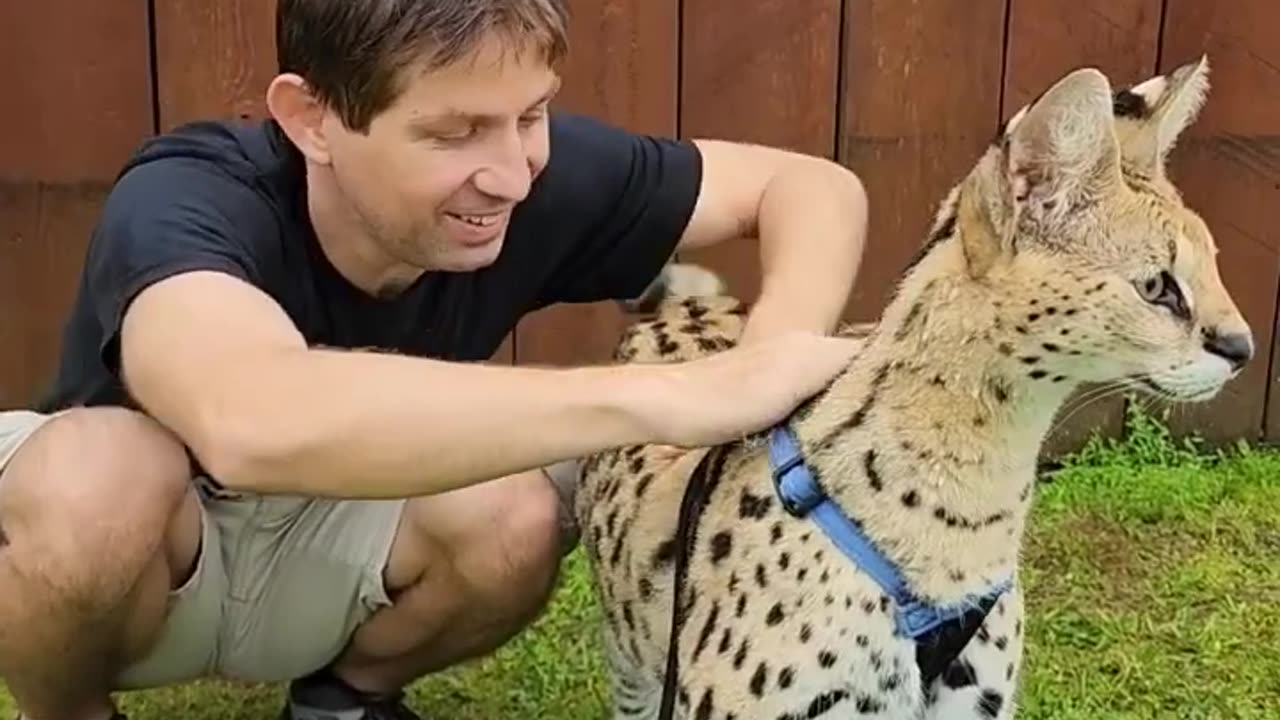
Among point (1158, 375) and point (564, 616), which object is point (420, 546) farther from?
point (1158, 375)

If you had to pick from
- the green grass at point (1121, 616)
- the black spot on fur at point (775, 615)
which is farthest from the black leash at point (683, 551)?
the green grass at point (1121, 616)

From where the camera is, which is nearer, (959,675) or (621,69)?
(959,675)

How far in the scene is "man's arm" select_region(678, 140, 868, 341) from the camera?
93.3 inches

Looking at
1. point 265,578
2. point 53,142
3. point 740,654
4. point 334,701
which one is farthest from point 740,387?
point 53,142

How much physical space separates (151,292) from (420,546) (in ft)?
2.10

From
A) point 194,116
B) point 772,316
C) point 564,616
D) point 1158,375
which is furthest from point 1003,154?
point 194,116

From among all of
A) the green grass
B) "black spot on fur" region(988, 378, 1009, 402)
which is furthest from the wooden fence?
"black spot on fur" region(988, 378, 1009, 402)

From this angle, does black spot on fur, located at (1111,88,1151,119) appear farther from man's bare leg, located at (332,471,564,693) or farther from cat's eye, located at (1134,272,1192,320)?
man's bare leg, located at (332,471,564,693)

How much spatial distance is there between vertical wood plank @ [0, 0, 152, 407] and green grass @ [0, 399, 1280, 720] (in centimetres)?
78

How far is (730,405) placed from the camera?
1938 millimetres

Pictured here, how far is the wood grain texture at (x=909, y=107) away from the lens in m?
3.68

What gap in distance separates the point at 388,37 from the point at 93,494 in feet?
2.03

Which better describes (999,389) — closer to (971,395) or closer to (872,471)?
(971,395)

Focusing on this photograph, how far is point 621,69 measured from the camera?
11.7 ft
